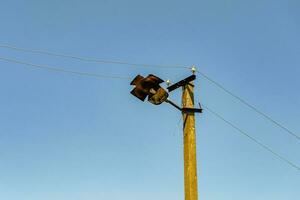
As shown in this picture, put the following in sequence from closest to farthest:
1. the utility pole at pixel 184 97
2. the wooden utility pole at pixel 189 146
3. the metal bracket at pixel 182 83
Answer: the wooden utility pole at pixel 189 146 → the utility pole at pixel 184 97 → the metal bracket at pixel 182 83

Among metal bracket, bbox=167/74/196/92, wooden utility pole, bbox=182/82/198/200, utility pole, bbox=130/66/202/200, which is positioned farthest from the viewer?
metal bracket, bbox=167/74/196/92

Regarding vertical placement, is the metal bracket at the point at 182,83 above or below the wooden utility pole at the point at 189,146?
above

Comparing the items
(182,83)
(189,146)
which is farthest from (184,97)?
(189,146)

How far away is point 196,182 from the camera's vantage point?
1065cm

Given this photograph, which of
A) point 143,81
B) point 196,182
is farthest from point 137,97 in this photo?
point 196,182

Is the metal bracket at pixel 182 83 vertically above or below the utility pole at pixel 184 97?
above

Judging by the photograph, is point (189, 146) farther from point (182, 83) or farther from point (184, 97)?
point (182, 83)

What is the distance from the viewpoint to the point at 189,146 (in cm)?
1100

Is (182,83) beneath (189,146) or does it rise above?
above

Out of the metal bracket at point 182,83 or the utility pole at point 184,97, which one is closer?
the utility pole at point 184,97

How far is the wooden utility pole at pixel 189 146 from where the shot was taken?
1055cm

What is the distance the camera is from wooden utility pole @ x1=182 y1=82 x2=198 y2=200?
1055cm

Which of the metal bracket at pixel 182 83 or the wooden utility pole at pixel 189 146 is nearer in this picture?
→ the wooden utility pole at pixel 189 146

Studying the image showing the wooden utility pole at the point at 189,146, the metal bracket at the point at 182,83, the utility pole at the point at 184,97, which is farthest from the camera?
the metal bracket at the point at 182,83
